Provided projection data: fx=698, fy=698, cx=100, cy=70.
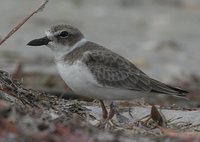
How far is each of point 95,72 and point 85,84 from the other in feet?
0.75

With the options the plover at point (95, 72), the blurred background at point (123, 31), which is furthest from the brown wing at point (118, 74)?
the blurred background at point (123, 31)

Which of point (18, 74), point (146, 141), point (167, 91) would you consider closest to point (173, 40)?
point (18, 74)

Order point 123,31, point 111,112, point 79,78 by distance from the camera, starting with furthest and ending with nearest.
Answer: point 123,31 → point 111,112 → point 79,78

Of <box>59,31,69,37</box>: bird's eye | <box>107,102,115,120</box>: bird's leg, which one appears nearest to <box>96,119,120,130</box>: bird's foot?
<box>107,102,115,120</box>: bird's leg

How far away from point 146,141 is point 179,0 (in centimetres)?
1324

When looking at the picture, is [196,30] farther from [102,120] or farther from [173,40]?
[102,120]

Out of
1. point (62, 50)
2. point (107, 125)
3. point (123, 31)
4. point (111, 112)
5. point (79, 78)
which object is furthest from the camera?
point (123, 31)

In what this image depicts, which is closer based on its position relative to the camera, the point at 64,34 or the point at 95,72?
the point at 95,72

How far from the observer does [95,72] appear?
23.4 ft

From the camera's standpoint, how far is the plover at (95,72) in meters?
7.01

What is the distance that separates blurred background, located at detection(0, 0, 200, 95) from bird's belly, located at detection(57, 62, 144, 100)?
4079mm

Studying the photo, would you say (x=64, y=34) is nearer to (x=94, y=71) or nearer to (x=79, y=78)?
(x=94, y=71)

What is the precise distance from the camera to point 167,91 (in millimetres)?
7391

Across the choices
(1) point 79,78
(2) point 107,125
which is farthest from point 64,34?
(2) point 107,125
